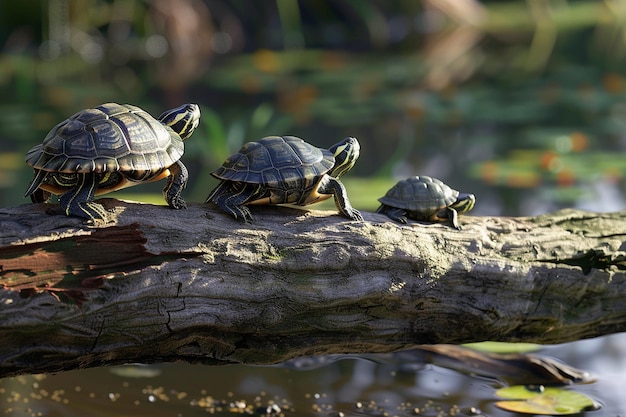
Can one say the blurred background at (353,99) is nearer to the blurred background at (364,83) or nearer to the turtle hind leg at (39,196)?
the blurred background at (364,83)

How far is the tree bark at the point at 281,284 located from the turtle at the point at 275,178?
1.9 inches

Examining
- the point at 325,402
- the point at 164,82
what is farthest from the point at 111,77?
the point at 325,402

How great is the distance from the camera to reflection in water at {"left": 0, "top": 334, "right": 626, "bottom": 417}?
2555 millimetres

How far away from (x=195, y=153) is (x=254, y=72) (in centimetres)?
299

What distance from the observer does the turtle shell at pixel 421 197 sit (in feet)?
7.83

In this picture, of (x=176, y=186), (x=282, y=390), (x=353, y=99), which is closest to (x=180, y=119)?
(x=176, y=186)

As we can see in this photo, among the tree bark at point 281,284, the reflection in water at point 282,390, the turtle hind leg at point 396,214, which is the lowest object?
the reflection in water at point 282,390

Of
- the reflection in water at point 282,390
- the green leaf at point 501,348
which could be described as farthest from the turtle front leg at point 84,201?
the green leaf at point 501,348

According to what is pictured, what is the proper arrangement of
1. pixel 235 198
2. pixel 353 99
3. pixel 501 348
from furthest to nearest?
pixel 353 99, pixel 501 348, pixel 235 198

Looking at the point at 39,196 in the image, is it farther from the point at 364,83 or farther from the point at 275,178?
the point at 364,83

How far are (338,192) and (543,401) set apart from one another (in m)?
1.02

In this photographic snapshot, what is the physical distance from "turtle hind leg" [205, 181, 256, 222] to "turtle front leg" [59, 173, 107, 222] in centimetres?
32

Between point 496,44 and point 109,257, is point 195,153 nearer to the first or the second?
point 109,257

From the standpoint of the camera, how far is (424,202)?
2.39 m
